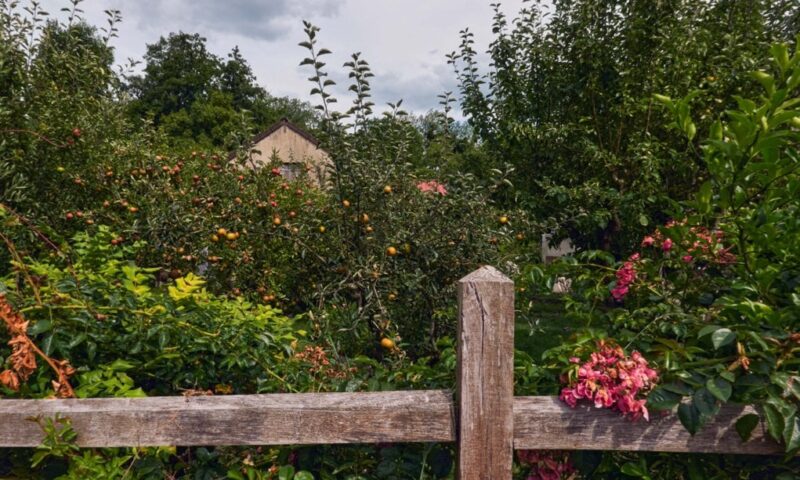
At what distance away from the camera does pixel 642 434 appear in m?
1.42

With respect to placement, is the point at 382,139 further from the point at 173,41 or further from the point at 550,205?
the point at 173,41

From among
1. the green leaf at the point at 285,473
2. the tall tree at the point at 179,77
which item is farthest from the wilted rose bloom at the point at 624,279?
the tall tree at the point at 179,77

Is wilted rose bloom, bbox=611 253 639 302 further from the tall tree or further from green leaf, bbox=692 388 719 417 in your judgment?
the tall tree

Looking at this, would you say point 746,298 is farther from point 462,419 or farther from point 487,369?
point 462,419

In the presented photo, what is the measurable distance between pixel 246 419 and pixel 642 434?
113 centimetres

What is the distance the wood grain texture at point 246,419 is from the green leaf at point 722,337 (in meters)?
0.73

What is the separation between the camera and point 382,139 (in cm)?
363

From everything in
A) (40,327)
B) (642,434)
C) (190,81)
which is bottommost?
(642,434)

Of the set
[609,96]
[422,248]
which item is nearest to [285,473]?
[422,248]

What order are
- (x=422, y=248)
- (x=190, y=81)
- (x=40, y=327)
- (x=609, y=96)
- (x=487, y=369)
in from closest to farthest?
(x=487, y=369) → (x=40, y=327) → (x=422, y=248) → (x=609, y=96) → (x=190, y=81)

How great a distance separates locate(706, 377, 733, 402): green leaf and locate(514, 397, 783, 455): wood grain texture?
0.48 ft

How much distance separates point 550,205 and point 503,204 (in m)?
0.63

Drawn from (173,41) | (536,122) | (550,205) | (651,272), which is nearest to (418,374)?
(651,272)

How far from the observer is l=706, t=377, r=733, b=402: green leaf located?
4.18 feet
